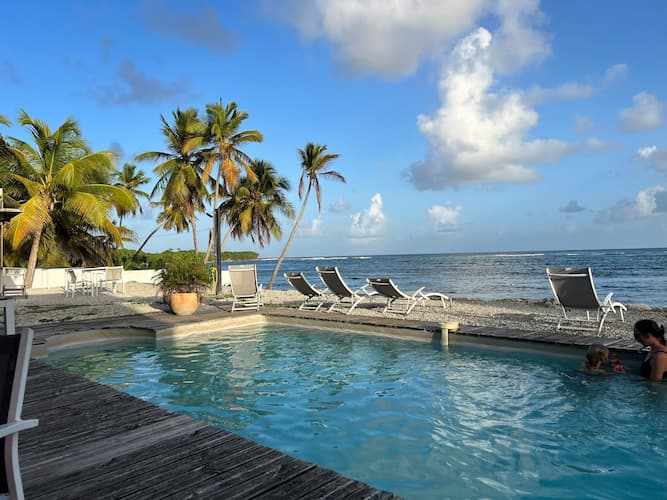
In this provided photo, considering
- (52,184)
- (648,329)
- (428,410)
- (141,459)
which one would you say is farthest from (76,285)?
(648,329)

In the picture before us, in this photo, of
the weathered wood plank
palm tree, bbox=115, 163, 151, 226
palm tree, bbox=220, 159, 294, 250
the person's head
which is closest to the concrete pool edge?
the person's head

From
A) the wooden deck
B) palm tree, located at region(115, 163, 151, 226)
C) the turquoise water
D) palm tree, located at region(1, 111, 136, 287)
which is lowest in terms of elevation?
the turquoise water

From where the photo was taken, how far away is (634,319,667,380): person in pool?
13.9ft

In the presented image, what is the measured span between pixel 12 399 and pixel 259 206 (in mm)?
22941

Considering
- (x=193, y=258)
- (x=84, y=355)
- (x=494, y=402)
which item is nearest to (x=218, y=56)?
(x=193, y=258)

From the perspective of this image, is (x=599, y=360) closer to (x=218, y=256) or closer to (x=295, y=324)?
(x=295, y=324)

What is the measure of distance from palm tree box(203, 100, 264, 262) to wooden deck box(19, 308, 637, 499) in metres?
16.2

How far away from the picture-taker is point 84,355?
266 inches

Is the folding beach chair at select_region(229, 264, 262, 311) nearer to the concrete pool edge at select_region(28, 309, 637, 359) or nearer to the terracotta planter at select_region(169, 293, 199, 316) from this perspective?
the concrete pool edge at select_region(28, 309, 637, 359)

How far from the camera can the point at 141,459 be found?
229 centimetres

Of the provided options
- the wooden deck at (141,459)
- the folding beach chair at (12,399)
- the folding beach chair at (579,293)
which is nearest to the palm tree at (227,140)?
the folding beach chair at (579,293)

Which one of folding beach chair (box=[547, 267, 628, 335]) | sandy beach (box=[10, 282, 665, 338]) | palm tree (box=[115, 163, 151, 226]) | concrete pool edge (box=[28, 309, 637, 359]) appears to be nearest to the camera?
concrete pool edge (box=[28, 309, 637, 359])

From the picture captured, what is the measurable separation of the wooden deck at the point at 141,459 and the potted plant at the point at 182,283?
17.9 ft

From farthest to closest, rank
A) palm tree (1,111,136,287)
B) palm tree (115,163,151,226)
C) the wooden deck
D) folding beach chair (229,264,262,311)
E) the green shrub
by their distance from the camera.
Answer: palm tree (115,163,151,226) → palm tree (1,111,136,287) → folding beach chair (229,264,262,311) → the green shrub → the wooden deck
